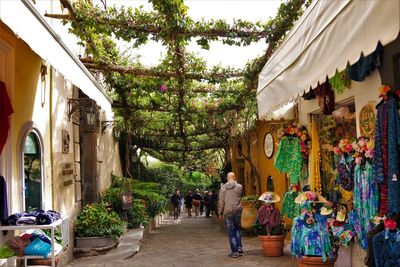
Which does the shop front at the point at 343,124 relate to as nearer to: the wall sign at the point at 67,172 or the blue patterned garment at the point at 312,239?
the blue patterned garment at the point at 312,239

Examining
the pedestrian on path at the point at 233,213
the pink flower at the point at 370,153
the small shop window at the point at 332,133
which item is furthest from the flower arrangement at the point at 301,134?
the pink flower at the point at 370,153

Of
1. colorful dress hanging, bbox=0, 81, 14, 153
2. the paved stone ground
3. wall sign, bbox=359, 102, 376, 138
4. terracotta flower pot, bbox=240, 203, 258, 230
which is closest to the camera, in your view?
wall sign, bbox=359, 102, 376, 138

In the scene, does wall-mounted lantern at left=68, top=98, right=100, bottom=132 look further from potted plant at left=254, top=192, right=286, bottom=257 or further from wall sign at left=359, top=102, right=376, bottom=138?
wall sign at left=359, top=102, right=376, bottom=138

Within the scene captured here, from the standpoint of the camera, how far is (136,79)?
1080 centimetres

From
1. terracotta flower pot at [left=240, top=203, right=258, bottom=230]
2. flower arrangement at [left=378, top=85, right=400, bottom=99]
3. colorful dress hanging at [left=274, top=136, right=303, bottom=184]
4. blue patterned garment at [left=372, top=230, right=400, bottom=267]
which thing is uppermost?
flower arrangement at [left=378, top=85, right=400, bottom=99]

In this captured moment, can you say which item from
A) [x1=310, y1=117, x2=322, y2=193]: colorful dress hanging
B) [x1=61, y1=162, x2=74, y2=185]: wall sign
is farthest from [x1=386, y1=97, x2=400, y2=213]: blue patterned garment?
[x1=61, y1=162, x2=74, y2=185]: wall sign

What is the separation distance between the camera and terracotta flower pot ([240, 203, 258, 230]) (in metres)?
11.9

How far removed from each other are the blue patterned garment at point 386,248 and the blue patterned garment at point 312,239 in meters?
1.75

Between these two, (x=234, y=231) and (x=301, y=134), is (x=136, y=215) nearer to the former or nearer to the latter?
(x=234, y=231)

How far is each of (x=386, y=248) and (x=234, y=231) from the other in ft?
15.2

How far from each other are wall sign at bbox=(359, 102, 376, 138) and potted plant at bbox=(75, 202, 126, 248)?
19.3ft

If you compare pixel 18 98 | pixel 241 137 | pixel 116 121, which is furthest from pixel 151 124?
pixel 18 98

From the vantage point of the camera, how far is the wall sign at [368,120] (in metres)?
4.98

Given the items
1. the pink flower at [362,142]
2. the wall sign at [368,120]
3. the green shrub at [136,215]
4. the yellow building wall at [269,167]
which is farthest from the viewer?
the green shrub at [136,215]
